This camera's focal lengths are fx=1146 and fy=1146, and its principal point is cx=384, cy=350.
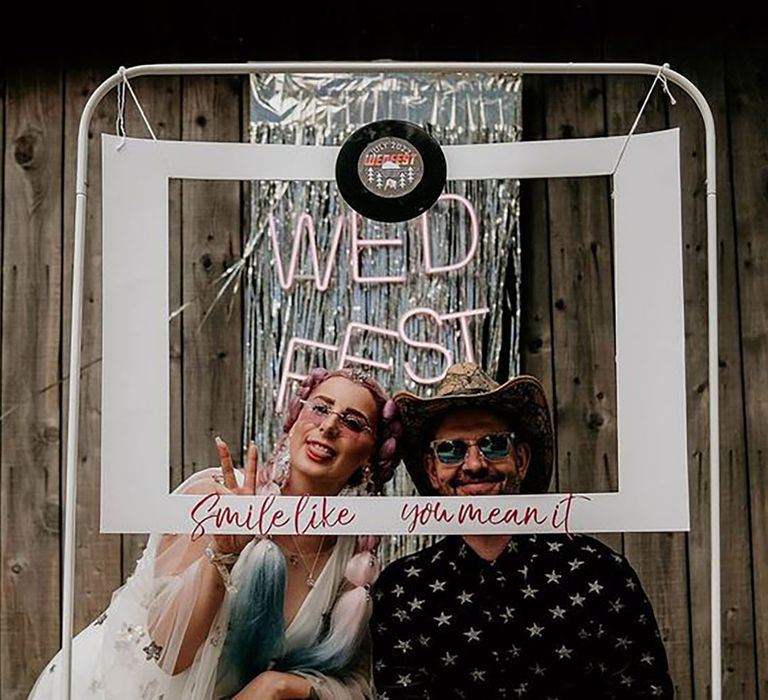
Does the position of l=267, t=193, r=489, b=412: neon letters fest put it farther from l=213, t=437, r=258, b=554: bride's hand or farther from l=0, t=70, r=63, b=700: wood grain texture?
l=0, t=70, r=63, b=700: wood grain texture

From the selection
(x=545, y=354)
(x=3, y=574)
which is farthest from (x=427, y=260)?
(x=3, y=574)

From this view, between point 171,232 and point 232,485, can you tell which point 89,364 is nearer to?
point 171,232

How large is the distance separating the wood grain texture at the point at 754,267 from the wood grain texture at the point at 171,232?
3.59 ft

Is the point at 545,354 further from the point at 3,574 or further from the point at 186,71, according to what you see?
the point at 3,574

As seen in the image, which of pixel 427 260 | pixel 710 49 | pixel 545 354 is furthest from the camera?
pixel 710 49

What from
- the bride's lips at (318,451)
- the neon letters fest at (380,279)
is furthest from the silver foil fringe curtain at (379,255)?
the bride's lips at (318,451)

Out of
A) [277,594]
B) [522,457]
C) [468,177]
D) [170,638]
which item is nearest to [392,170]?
[468,177]

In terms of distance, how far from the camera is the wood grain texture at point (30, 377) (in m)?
2.30

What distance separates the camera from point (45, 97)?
2.42 m

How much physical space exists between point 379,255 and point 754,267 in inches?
32.9

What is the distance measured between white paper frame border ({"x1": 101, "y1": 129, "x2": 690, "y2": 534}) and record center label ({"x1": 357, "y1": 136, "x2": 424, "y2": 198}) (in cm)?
6

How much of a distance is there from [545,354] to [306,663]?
2.39 feet

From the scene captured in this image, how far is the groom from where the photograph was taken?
1.95 meters

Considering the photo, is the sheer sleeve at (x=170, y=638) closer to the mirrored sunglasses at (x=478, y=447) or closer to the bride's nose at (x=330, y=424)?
the bride's nose at (x=330, y=424)
